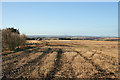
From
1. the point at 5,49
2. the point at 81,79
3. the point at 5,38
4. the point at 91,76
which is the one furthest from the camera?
the point at 5,49

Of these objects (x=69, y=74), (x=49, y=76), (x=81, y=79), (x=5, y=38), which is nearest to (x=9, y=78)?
(x=49, y=76)

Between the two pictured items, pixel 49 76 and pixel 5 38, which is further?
pixel 5 38

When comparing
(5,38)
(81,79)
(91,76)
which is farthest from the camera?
(5,38)

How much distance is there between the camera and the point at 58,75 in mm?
7496

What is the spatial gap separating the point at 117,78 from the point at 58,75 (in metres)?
3.47

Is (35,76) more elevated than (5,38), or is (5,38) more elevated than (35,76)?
(5,38)

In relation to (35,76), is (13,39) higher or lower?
higher

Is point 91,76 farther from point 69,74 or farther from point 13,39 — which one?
point 13,39

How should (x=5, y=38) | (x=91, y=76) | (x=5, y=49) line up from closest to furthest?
(x=91, y=76) < (x=5, y=38) < (x=5, y=49)

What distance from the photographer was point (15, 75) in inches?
295

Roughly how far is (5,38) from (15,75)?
11.8 metres

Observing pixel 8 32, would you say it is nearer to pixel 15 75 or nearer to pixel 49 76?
pixel 15 75

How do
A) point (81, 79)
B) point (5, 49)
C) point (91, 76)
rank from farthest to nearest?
point (5, 49)
point (91, 76)
point (81, 79)

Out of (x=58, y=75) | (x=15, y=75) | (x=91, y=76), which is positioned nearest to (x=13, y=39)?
(x=15, y=75)
